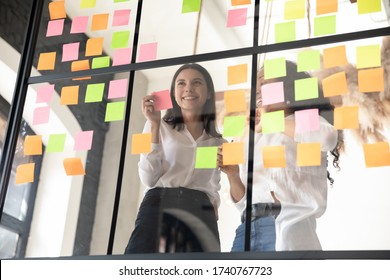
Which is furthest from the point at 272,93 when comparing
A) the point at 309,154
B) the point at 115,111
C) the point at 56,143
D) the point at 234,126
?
the point at 56,143

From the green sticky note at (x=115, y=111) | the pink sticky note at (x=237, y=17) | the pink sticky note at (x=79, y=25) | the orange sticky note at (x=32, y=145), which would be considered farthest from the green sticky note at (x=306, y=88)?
the orange sticky note at (x=32, y=145)

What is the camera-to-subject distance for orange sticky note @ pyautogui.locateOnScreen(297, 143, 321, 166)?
2.42 meters

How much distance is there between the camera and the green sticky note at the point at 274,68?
102 inches

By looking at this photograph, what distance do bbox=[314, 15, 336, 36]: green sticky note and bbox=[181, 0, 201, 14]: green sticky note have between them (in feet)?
2.12

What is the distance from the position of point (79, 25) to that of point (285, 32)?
1.17 metres

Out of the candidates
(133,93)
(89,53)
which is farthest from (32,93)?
(133,93)

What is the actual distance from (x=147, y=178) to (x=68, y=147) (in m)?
0.51

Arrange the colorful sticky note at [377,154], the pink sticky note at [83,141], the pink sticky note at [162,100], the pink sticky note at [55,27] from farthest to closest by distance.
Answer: the pink sticky note at [55,27]
the pink sticky note at [83,141]
the pink sticky note at [162,100]
the colorful sticky note at [377,154]

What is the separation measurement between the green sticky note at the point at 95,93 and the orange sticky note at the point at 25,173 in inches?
17.7

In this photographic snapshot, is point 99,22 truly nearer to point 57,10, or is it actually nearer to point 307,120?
point 57,10

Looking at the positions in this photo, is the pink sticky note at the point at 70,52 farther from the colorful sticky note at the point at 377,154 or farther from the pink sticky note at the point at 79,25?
the colorful sticky note at the point at 377,154

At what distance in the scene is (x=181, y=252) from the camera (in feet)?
8.05

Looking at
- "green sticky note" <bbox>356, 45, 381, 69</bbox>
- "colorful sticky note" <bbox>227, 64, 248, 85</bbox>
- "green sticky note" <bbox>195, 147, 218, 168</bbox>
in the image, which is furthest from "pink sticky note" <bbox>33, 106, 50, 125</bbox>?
"green sticky note" <bbox>356, 45, 381, 69</bbox>

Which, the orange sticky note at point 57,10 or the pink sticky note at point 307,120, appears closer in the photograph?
the pink sticky note at point 307,120
